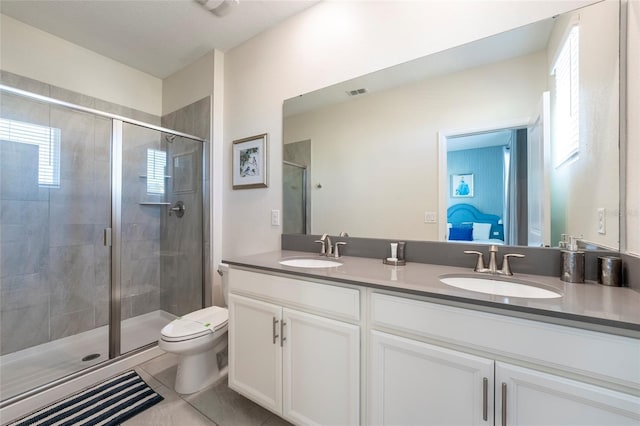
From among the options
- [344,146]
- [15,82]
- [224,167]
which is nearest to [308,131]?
[344,146]

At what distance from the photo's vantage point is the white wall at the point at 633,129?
885mm

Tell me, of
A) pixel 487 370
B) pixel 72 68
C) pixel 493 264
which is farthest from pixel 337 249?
pixel 72 68

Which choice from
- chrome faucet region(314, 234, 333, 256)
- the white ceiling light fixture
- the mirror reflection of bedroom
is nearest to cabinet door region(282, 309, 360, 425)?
chrome faucet region(314, 234, 333, 256)

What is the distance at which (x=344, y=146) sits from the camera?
174 centimetres

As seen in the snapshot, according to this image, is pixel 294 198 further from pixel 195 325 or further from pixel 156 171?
pixel 156 171

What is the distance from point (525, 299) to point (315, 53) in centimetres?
183

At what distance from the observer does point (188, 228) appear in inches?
99.8

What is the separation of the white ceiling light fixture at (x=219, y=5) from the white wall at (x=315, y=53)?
322 millimetres

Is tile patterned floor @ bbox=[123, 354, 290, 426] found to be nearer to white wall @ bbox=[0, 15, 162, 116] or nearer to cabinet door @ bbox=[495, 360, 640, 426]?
cabinet door @ bbox=[495, 360, 640, 426]

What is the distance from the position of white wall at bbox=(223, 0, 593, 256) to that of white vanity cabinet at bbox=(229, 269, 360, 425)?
0.68m

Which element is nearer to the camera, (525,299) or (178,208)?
(525,299)

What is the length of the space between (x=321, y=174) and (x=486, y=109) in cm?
101

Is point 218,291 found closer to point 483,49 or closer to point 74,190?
point 74,190

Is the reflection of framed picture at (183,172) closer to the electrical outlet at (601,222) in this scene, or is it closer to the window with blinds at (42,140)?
the window with blinds at (42,140)
